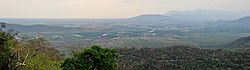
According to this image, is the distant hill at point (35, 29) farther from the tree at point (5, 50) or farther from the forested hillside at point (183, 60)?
the tree at point (5, 50)

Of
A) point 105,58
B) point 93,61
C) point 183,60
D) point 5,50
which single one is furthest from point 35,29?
point 105,58

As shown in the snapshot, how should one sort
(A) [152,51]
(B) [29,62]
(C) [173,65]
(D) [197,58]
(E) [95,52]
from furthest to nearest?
(A) [152,51] < (D) [197,58] < (C) [173,65] < (B) [29,62] < (E) [95,52]

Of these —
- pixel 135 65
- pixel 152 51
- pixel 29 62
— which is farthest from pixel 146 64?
pixel 29 62

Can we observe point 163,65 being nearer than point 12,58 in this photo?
No

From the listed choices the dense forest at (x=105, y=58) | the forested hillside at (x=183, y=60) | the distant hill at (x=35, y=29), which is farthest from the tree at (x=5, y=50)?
the distant hill at (x=35, y=29)

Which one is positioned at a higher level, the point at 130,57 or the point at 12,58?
the point at 12,58

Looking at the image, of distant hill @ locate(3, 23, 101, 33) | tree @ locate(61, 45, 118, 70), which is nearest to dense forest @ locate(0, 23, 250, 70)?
tree @ locate(61, 45, 118, 70)

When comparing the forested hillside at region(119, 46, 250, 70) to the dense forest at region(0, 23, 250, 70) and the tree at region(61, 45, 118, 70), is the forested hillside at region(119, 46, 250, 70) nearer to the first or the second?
the dense forest at region(0, 23, 250, 70)

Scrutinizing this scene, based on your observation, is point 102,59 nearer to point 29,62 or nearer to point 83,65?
point 83,65
